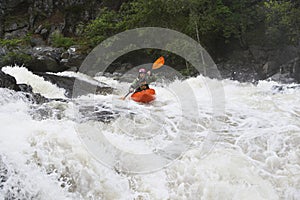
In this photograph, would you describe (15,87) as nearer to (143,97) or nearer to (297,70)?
(143,97)

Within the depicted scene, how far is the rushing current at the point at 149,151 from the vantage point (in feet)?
10.2

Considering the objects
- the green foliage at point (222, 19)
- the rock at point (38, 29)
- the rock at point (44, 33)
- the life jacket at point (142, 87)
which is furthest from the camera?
the rock at point (38, 29)

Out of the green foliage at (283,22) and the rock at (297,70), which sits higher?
the green foliage at (283,22)

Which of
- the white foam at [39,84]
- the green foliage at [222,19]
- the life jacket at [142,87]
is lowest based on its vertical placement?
the white foam at [39,84]

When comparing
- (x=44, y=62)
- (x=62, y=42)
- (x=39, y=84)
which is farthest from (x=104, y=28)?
(x=39, y=84)

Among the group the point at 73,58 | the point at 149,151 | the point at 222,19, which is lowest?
the point at 73,58

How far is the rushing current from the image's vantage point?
10.2ft

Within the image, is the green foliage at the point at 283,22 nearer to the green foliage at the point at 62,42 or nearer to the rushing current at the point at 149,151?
the rushing current at the point at 149,151

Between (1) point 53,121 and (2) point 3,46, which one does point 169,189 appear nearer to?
(1) point 53,121

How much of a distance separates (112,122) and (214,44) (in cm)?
964

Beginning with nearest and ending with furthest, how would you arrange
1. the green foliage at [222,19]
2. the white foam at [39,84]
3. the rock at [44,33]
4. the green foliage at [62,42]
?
the white foam at [39,84] < the green foliage at [222,19] < the green foliage at [62,42] < the rock at [44,33]

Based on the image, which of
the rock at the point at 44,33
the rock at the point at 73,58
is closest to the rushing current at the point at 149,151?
the rock at the point at 73,58

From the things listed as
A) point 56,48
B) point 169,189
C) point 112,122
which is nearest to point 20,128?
point 112,122

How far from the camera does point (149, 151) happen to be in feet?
13.0
